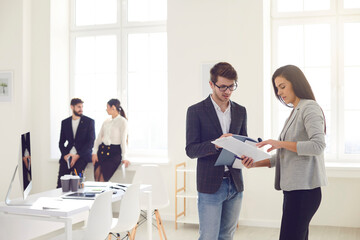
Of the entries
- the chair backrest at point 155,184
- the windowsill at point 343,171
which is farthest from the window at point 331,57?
the chair backrest at point 155,184

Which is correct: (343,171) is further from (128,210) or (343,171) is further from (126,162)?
(128,210)

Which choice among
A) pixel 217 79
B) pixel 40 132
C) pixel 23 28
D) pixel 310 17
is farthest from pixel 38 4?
pixel 217 79

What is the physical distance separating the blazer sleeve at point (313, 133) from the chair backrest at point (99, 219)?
4.68 ft

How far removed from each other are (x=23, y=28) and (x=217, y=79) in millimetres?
4666

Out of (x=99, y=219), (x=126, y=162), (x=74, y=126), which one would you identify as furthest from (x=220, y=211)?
(x=74, y=126)

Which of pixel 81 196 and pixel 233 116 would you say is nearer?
pixel 233 116

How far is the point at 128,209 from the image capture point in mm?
3584

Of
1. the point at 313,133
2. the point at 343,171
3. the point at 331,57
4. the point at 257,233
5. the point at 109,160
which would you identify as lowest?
the point at 257,233

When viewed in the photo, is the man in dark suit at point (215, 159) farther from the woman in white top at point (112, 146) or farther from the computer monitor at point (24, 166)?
the woman in white top at point (112, 146)

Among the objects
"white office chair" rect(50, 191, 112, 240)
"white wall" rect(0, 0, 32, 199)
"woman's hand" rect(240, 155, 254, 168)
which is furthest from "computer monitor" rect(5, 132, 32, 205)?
"white wall" rect(0, 0, 32, 199)

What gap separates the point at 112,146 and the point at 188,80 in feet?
4.29

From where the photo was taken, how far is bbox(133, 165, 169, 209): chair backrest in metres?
4.67

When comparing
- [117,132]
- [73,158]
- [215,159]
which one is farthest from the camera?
[73,158]

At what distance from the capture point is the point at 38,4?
654 centimetres
